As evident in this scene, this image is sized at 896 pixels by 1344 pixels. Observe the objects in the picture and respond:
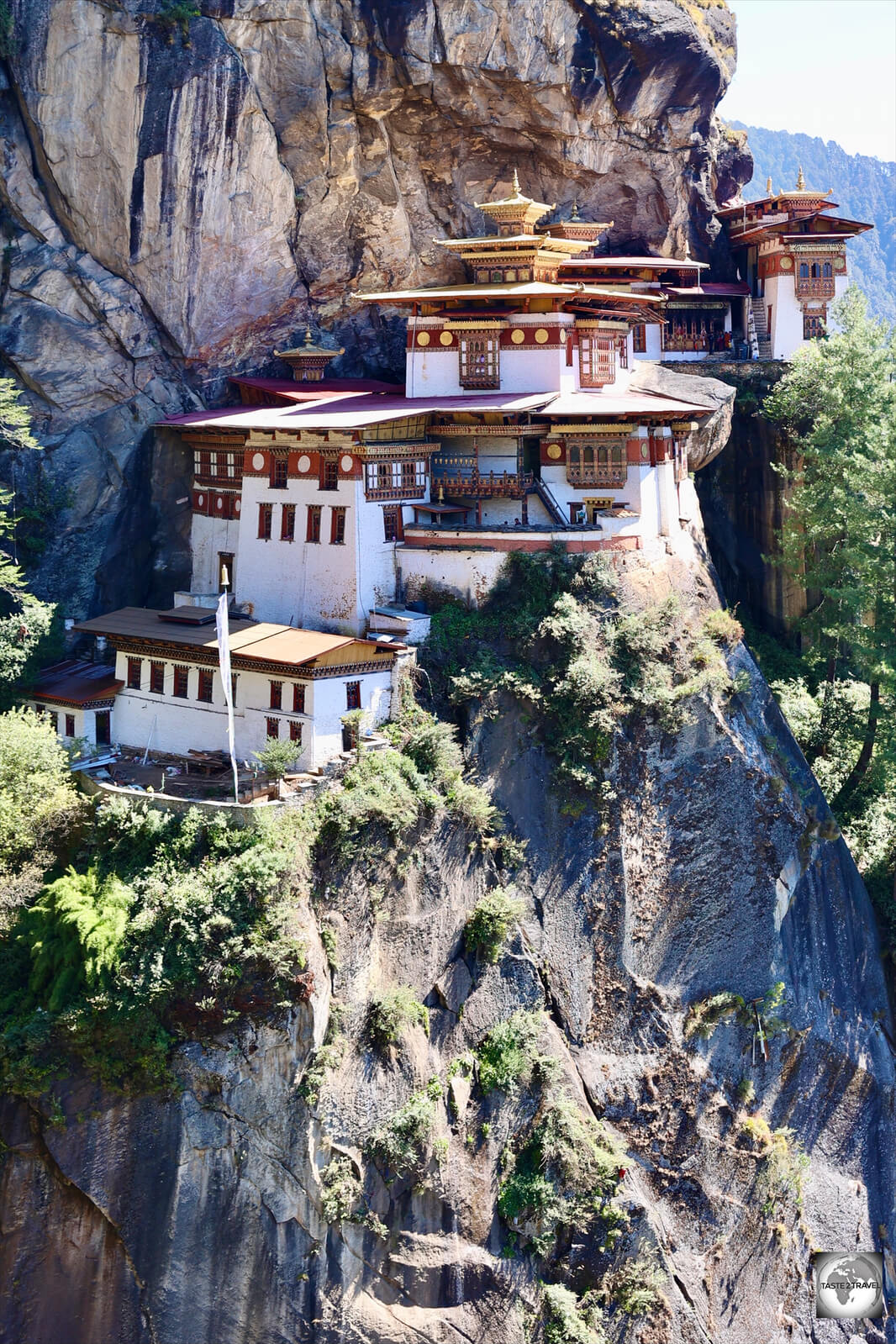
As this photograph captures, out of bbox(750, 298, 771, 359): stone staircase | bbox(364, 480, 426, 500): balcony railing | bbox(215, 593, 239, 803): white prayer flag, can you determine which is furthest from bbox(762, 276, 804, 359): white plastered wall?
bbox(215, 593, 239, 803): white prayer flag

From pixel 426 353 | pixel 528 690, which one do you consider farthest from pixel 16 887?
pixel 426 353

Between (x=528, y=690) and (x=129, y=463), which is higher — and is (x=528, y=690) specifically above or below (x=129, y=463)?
below

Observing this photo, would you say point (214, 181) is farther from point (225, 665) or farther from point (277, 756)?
point (277, 756)

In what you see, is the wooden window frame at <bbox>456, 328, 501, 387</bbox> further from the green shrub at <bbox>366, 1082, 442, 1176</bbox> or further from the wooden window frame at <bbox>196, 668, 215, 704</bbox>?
the green shrub at <bbox>366, 1082, 442, 1176</bbox>

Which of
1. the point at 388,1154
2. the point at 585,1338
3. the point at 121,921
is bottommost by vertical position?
the point at 585,1338

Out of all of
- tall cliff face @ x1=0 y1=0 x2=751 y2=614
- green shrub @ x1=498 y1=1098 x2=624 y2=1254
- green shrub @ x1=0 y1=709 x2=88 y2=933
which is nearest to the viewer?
green shrub @ x1=0 y1=709 x2=88 y2=933

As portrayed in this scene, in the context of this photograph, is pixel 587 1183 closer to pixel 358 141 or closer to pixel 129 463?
pixel 129 463

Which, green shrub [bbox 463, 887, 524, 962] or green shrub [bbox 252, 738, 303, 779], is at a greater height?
green shrub [bbox 252, 738, 303, 779]
